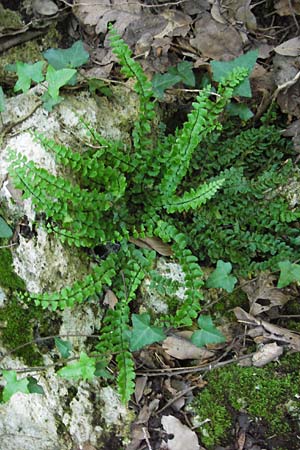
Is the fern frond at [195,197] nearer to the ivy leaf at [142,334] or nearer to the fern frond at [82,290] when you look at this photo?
the fern frond at [82,290]

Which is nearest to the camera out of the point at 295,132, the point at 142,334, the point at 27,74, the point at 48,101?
the point at 142,334

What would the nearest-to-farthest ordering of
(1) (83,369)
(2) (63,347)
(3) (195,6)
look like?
1. (1) (83,369)
2. (2) (63,347)
3. (3) (195,6)

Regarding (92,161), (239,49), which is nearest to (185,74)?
(239,49)

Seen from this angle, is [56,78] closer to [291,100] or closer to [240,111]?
[240,111]

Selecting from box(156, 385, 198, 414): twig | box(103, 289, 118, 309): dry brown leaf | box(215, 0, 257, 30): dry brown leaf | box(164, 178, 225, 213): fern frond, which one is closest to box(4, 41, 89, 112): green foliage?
box(164, 178, 225, 213): fern frond

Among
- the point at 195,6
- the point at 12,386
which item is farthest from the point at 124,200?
the point at 195,6

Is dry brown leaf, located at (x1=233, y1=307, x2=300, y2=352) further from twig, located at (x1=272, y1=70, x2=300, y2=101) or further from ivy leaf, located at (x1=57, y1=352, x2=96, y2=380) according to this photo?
twig, located at (x1=272, y1=70, x2=300, y2=101)
